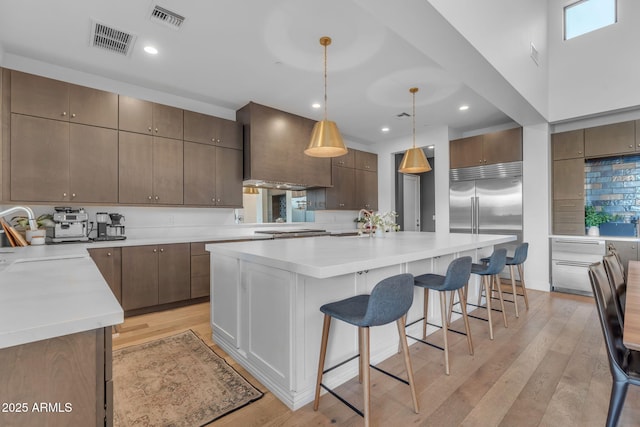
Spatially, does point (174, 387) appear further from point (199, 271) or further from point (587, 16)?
point (587, 16)

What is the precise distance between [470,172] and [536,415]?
4.18 m

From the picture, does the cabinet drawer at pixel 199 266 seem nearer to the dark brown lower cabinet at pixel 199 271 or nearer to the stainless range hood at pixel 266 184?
the dark brown lower cabinet at pixel 199 271

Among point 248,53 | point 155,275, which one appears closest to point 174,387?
point 155,275

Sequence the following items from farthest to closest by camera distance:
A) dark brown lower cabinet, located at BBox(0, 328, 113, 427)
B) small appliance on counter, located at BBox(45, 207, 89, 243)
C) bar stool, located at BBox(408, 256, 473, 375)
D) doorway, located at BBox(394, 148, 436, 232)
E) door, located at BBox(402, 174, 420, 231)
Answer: doorway, located at BBox(394, 148, 436, 232) → door, located at BBox(402, 174, 420, 231) → small appliance on counter, located at BBox(45, 207, 89, 243) → bar stool, located at BBox(408, 256, 473, 375) → dark brown lower cabinet, located at BBox(0, 328, 113, 427)

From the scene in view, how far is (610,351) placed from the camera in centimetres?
136

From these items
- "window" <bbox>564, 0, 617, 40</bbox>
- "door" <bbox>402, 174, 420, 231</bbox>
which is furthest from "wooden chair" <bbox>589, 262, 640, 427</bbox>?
"door" <bbox>402, 174, 420, 231</bbox>

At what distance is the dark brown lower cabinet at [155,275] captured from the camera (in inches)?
132

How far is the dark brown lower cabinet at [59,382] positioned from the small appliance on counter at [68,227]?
3.02m

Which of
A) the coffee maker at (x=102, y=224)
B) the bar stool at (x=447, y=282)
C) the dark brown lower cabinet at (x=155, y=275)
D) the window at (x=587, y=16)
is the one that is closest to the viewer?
the bar stool at (x=447, y=282)

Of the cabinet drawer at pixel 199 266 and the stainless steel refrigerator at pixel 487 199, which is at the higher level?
the stainless steel refrigerator at pixel 487 199

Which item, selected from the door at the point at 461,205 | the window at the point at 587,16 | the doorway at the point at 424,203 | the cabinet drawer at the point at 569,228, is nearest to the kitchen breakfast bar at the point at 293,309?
the door at the point at 461,205

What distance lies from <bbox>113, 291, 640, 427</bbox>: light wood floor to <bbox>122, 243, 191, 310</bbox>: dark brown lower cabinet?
0.42 m

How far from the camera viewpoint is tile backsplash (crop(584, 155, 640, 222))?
4172 mm

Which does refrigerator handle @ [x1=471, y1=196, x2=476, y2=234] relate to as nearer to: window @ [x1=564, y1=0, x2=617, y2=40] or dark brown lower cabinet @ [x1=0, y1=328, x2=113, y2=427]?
window @ [x1=564, y1=0, x2=617, y2=40]
